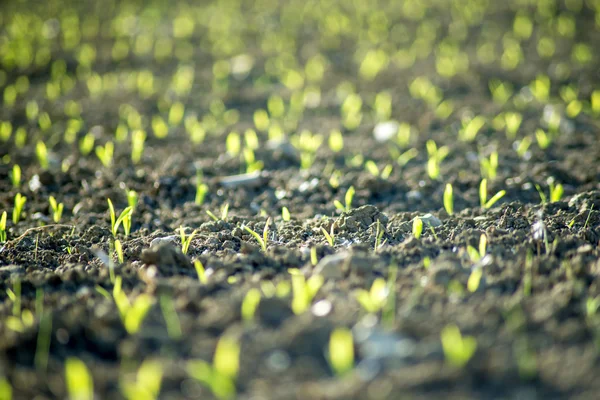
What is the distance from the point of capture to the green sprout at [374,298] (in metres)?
1.87

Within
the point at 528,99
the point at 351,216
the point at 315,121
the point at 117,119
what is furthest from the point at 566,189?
the point at 117,119

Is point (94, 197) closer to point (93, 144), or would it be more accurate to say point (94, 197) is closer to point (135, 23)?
point (93, 144)

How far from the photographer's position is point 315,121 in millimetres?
4859

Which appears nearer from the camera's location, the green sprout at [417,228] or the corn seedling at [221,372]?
the corn seedling at [221,372]

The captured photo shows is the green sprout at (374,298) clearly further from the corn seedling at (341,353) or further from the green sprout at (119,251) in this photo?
the green sprout at (119,251)

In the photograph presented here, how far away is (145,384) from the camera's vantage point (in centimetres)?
153

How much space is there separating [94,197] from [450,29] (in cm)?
496

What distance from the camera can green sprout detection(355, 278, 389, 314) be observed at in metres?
1.87

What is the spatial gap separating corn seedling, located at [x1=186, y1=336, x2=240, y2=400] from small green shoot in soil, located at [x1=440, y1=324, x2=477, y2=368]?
580mm

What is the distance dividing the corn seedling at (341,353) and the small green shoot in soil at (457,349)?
0.26 m

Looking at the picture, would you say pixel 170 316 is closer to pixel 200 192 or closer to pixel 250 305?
pixel 250 305

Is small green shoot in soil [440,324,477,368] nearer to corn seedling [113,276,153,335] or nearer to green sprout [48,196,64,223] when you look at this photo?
corn seedling [113,276,153,335]

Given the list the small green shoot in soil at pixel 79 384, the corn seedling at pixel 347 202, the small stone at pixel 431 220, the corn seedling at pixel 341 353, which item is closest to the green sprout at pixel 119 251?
the small green shoot in soil at pixel 79 384

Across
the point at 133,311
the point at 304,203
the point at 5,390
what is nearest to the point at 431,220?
the point at 304,203
